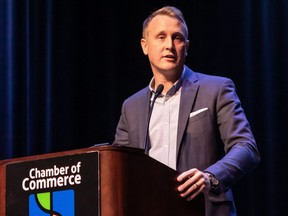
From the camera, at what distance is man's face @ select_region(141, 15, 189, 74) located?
283cm

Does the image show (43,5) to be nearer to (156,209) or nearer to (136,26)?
(136,26)

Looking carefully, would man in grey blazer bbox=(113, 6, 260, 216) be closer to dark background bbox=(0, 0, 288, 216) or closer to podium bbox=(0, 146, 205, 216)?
podium bbox=(0, 146, 205, 216)

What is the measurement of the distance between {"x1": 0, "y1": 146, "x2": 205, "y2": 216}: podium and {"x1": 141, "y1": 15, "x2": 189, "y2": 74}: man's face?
2.74 ft

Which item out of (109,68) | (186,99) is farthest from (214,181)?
(109,68)

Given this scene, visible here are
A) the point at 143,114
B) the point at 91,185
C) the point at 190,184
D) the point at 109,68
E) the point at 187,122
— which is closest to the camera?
the point at 91,185

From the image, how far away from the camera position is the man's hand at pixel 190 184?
6.85 ft

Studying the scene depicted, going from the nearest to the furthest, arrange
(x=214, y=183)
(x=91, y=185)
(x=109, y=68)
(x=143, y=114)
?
(x=91, y=185) < (x=214, y=183) < (x=143, y=114) < (x=109, y=68)

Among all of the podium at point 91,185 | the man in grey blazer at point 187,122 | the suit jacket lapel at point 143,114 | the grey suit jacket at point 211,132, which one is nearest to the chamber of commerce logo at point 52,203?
the podium at point 91,185

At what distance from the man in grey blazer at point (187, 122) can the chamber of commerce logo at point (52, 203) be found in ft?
1.66

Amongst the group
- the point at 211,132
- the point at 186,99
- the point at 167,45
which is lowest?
the point at 211,132

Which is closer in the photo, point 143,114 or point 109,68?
point 143,114

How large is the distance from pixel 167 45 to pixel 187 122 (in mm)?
386

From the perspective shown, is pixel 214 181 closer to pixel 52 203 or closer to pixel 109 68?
pixel 52 203

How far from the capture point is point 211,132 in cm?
263
